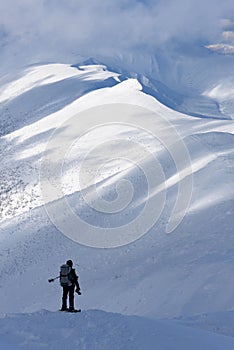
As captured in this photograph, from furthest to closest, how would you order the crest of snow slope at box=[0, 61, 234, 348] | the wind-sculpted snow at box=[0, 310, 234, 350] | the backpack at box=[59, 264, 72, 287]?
the crest of snow slope at box=[0, 61, 234, 348] < the backpack at box=[59, 264, 72, 287] < the wind-sculpted snow at box=[0, 310, 234, 350]

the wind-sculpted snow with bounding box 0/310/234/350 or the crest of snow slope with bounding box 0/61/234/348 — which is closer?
the wind-sculpted snow with bounding box 0/310/234/350

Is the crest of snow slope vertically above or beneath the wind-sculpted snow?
beneath

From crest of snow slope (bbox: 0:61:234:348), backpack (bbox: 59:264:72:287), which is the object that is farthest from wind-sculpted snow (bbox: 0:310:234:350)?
crest of snow slope (bbox: 0:61:234:348)

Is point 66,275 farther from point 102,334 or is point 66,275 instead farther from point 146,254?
point 146,254

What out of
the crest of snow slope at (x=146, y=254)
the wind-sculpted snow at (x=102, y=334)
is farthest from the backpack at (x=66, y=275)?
the crest of snow slope at (x=146, y=254)

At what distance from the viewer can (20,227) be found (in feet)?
130

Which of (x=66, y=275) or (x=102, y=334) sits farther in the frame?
(x=66, y=275)

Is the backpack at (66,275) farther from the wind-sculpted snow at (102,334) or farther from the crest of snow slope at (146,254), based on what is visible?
the crest of snow slope at (146,254)

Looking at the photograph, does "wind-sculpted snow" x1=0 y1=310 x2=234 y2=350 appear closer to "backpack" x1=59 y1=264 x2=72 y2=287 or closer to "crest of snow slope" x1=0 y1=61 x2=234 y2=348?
"backpack" x1=59 y1=264 x2=72 y2=287

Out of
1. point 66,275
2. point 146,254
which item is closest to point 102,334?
point 66,275

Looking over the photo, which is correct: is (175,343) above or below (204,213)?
above

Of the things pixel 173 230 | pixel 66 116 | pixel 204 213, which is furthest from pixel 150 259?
pixel 66 116

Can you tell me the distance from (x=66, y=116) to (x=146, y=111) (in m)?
19.9

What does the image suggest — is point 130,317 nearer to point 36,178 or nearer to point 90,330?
point 90,330
